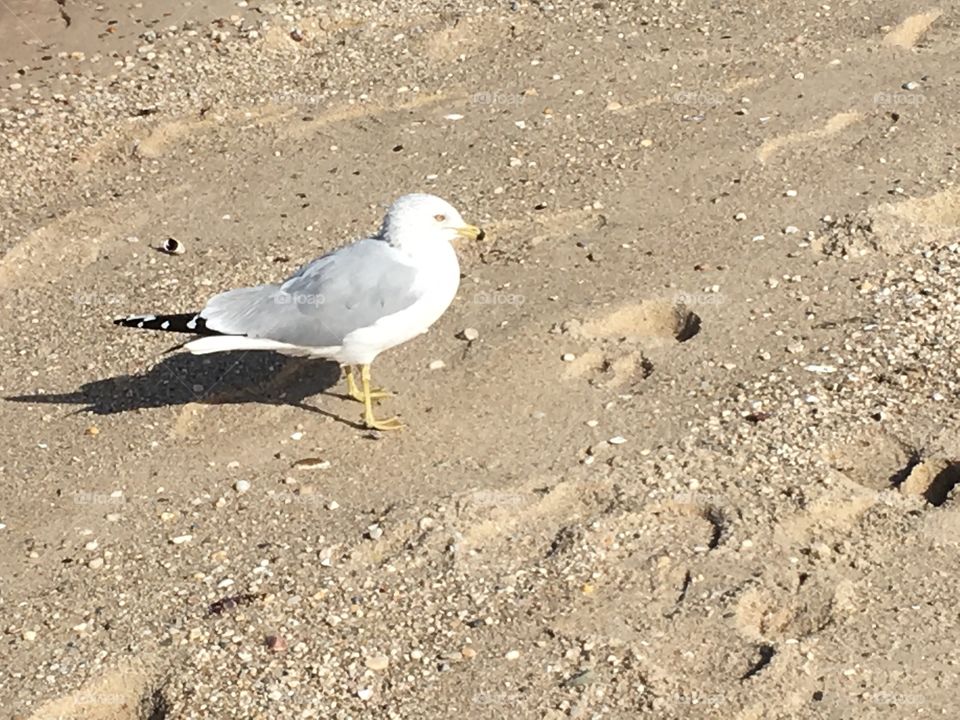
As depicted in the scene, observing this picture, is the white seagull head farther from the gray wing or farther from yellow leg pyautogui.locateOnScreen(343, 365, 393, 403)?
yellow leg pyautogui.locateOnScreen(343, 365, 393, 403)

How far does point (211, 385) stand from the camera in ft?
18.8

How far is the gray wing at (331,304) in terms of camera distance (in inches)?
203

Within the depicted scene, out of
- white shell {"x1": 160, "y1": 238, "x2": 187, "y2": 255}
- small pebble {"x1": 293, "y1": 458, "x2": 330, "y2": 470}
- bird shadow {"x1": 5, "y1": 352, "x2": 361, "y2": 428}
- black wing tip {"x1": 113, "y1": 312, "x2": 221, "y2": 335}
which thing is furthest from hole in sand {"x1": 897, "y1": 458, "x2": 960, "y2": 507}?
white shell {"x1": 160, "y1": 238, "x2": 187, "y2": 255}

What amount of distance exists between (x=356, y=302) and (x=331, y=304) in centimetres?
9

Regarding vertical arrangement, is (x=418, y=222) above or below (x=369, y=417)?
above

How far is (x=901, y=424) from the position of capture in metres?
5.09

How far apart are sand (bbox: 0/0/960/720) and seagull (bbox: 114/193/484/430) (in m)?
0.40

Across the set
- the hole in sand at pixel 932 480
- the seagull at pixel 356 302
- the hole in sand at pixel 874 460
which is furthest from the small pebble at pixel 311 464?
the hole in sand at pixel 932 480

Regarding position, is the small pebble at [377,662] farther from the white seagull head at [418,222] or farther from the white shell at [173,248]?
the white shell at [173,248]

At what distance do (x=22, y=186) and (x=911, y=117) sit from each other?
422cm

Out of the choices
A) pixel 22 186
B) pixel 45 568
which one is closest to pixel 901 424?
pixel 45 568

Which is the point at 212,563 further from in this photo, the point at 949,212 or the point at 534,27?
the point at 534,27

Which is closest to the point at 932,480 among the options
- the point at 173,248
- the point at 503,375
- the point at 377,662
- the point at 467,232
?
the point at 503,375

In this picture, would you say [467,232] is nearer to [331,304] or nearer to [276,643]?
[331,304]
